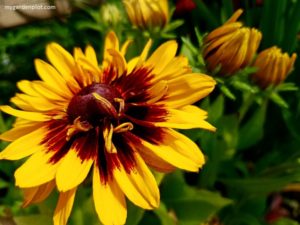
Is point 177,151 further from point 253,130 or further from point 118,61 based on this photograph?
point 253,130

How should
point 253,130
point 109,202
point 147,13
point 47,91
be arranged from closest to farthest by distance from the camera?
point 109,202, point 47,91, point 147,13, point 253,130

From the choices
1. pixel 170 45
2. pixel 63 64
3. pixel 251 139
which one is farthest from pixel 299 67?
pixel 63 64

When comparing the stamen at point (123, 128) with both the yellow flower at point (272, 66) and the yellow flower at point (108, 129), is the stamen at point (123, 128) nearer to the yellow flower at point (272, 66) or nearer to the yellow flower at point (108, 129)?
the yellow flower at point (108, 129)

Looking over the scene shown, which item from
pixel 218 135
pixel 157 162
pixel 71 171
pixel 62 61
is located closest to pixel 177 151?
pixel 157 162

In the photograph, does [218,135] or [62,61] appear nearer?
[62,61]

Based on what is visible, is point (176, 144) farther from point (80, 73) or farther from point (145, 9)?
point (145, 9)

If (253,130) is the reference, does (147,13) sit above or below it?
above
